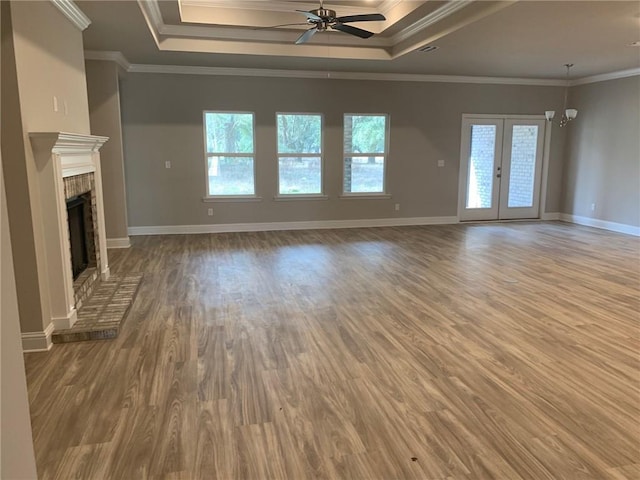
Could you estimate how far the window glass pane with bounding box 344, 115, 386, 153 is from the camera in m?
8.13

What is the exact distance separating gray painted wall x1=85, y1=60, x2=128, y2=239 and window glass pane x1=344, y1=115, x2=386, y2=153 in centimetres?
375

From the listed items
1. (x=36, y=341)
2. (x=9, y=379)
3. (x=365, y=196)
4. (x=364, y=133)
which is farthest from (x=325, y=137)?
(x=9, y=379)

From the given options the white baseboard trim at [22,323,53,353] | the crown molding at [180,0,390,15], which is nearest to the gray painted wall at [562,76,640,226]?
the crown molding at [180,0,390,15]

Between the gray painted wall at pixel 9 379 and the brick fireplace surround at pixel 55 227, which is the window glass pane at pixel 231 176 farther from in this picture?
the gray painted wall at pixel 9 379

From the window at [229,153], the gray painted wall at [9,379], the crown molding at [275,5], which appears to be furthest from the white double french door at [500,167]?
the gray painted wall at [9,379]

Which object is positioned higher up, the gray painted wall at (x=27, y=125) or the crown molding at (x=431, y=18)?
the crown molding at (x=431, y=18)

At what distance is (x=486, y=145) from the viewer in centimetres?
873

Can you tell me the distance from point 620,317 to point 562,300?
1.73 feet

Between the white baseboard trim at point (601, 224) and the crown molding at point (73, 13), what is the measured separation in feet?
27.7

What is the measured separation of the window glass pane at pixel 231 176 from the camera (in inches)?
305

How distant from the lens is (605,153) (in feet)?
26.6

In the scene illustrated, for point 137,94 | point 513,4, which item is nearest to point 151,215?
point 137,94

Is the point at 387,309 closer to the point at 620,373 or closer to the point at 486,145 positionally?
the point at 620,373

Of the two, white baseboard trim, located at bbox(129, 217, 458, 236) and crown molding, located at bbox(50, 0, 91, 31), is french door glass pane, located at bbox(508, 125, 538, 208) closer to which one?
white baseboard trim, located at bbox(129, 217, 458, 236)
